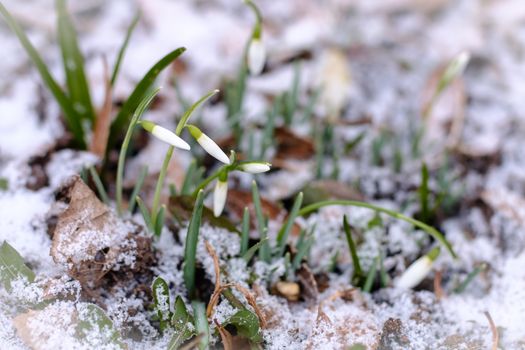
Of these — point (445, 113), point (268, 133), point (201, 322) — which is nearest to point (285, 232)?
point (201, 322)

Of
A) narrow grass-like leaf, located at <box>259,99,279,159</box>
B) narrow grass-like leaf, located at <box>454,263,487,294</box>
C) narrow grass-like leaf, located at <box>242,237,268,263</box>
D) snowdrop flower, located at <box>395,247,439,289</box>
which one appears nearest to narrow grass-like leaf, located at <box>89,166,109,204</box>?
narrow grass-like leaf, located at <box>242,237,268,263</box>

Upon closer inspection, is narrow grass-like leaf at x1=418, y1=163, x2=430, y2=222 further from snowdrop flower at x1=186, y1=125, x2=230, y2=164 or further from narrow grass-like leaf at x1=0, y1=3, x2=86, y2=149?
narrow grass-like leaf at x1=0, y1=3, x2=86, y2=149

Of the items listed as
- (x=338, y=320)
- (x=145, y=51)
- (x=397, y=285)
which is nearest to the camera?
(x=338, y=320)

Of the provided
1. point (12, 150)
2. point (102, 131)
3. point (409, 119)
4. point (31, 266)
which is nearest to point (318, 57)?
point (409, 119)

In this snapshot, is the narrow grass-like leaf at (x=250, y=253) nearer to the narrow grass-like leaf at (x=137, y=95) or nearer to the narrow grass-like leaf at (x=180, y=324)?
the narrow grass-like leaf at (x=180, y=324)

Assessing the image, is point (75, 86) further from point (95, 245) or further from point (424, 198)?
point (424, 198)

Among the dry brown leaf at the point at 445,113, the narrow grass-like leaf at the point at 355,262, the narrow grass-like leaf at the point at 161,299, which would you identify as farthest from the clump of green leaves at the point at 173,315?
the dry brown leaf at the point at 445,113

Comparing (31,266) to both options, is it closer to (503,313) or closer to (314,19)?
(503,313)
